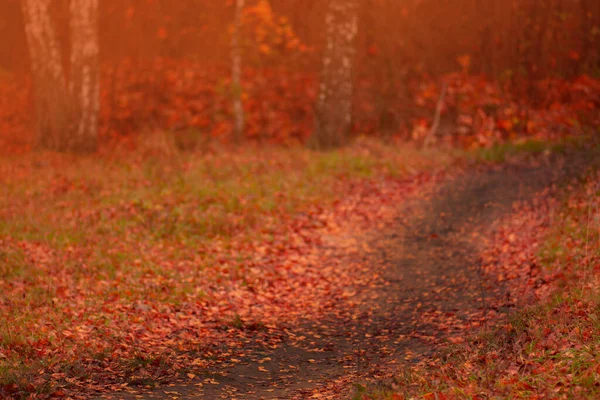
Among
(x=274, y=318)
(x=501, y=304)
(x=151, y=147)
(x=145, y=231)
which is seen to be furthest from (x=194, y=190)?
(x=501, y=304)

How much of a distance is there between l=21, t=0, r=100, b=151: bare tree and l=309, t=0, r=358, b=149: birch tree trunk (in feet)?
20.7

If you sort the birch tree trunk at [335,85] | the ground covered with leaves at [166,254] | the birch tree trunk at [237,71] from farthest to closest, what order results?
the birch tree trunk at [237,71], the birch tree trunk at [335,85], the ground covered with leaves at [166,254]

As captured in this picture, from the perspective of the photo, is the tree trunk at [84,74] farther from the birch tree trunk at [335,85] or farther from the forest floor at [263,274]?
the birch tree trunk at [335,85]

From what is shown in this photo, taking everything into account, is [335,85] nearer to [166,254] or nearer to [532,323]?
[166,254]

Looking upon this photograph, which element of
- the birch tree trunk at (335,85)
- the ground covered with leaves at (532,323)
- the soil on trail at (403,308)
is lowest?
the soil on trail at (403,308)

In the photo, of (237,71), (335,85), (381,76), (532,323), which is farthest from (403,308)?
(381,76)

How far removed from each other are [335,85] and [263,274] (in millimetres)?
9170

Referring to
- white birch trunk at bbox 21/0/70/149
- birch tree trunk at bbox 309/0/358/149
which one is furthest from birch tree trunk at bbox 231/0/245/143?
white birch trunk at bbox 21/0/70/149

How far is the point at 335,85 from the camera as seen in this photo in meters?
18.5

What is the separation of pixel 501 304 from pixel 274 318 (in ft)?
10.5

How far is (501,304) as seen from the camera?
9008 millimetres

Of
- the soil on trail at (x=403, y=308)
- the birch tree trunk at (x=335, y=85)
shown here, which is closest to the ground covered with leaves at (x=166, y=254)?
the soil on trail at (x=403, y=308)

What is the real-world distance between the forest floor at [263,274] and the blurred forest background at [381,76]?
13.1ft

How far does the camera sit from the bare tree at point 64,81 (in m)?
17.5
